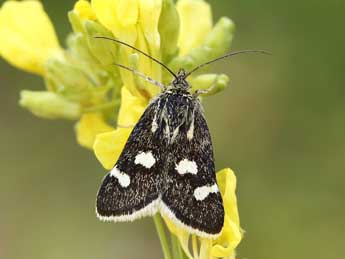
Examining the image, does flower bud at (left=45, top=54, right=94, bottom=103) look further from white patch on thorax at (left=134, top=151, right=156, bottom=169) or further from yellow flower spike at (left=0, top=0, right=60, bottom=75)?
white patch on thorax at (left=134, top=151, right=156, bottom=169)

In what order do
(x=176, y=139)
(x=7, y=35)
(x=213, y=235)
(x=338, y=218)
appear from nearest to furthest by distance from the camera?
1. (x=213, y=235)
2. (x=176, y=139)
3. (x=7, y=35)
4. (x=338, y=218)

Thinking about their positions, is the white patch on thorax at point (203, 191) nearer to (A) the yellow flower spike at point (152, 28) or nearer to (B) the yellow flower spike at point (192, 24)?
(A) the yellow flower spike at point (152, 28)

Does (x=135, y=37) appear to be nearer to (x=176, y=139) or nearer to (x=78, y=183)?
(x=176, y=139)

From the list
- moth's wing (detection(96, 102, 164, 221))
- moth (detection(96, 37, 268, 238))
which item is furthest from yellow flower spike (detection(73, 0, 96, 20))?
moth's wing (detection(96, 102, 164, 221))

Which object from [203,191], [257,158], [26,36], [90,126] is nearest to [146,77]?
[203,191]

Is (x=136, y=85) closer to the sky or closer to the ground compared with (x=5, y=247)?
closer to the ground

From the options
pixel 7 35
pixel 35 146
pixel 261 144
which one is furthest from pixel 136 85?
pixel 35 146

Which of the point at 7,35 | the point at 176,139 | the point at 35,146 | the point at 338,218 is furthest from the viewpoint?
the point at 35,146
